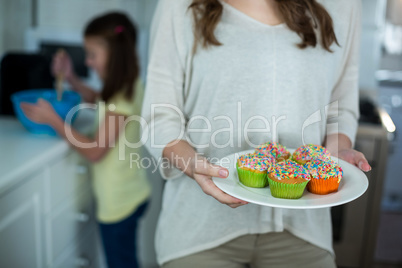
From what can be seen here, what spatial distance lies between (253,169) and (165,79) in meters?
0.26

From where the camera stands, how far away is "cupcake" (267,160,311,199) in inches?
35.6

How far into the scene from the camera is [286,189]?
2.96 feet

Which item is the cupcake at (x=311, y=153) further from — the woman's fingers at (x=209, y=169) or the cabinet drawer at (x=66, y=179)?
the cabinet drawer at (x=66, y=179)

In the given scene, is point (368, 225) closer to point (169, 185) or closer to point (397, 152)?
point (397, 152)

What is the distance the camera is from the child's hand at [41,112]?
1.61 m

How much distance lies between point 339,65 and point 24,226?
1.00 meters

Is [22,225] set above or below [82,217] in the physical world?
above

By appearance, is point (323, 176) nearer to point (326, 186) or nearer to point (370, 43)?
point (326, 186)

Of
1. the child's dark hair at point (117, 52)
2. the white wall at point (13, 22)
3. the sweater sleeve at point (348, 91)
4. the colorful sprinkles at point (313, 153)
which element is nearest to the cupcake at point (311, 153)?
the colorful sprinkles at point (313, 153)

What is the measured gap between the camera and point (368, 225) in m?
2.20

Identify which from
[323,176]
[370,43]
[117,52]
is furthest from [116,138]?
[370,43]

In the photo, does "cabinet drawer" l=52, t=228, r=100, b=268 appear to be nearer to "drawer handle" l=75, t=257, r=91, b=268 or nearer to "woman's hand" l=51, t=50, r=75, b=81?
"drawer handle" l=75, t=257, r=91, b=268

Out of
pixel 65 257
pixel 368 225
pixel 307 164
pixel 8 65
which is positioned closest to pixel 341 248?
pixel 368 225

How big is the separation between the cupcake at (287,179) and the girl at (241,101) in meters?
0.06
